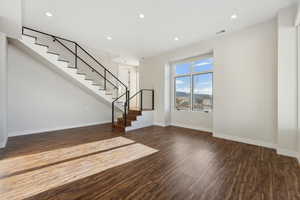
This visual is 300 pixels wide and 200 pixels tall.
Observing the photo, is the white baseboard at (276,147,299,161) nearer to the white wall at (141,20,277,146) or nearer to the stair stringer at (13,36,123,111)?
the white wall at (141,20,277,146)

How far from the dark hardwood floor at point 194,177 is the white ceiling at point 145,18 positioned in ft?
10.9

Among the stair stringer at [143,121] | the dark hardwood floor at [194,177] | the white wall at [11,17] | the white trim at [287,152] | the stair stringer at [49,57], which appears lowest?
the dark hardwood floor at [194,177]

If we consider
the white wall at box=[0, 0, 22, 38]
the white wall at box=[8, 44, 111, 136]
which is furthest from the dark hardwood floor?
the white wall at box=[0, 0, 22, 38]

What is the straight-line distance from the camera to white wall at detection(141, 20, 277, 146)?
11.1 feet

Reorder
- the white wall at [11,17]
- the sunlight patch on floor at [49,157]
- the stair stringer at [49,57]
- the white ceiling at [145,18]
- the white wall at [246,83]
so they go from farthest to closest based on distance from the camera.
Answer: the stair stringer at [49,57] < the white wall at [246,83] < the white ceiling at [145,18] < the sunlight patch on floor at [49,157] < the white wall at [11,17]

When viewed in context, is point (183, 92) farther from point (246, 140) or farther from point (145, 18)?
point (145, 18)

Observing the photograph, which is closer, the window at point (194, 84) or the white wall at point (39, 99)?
the white wall at point (39, 99)

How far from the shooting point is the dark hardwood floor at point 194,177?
1.74 meters

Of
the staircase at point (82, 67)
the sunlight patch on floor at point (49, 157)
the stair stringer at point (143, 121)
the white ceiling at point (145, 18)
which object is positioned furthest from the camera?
the stair stringer at point (143, 121)

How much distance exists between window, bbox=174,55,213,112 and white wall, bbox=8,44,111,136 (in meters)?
4.29

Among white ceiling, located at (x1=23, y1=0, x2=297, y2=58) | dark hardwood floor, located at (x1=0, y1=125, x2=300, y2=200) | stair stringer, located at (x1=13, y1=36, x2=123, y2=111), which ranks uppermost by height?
white ceiling, located at (x1=23, y1=0, x2=297, y2=58)

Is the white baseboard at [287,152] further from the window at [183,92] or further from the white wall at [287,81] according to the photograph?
the window at [183,92]

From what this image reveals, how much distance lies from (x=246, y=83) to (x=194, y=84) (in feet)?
6.50

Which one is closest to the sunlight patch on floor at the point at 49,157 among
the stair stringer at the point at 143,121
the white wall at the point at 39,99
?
the stair stringer at the point at 143,121
